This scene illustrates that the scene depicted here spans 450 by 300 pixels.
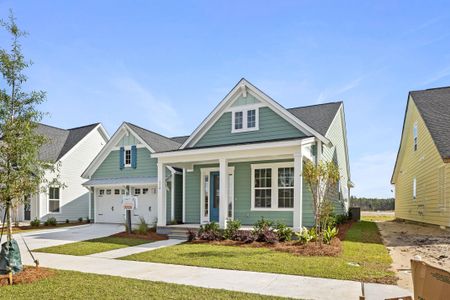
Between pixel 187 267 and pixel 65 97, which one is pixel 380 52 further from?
pixel 65 97

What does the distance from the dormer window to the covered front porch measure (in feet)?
4.94

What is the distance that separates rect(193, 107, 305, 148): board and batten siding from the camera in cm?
1407

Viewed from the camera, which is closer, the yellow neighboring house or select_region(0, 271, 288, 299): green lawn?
select_region(0, 271, 288, 299): green lawn

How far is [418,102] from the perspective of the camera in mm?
17391

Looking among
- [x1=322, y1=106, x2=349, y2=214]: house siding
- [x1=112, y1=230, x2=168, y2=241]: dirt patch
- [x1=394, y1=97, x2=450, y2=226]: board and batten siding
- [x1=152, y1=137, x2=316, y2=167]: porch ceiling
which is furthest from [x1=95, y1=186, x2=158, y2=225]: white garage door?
[x1=394, y1=97, x2=450, y2=226]: board and batten siding

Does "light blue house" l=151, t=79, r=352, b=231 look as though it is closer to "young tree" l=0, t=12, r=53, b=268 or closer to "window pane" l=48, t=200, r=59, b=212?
"young tree" l=0, t=12, r=53, b=268

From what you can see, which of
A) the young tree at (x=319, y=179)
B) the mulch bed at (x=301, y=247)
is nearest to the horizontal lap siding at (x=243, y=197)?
the mulch bed at (x=301, y=247)

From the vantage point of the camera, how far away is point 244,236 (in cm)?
1137

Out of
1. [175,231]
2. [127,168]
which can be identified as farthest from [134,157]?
[175,231]

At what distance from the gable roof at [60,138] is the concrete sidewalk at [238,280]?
52.3ft

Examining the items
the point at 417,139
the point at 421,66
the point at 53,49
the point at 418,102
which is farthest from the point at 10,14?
the point at 417,139

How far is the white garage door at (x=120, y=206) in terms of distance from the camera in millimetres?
19031

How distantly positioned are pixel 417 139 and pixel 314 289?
53.3 ft

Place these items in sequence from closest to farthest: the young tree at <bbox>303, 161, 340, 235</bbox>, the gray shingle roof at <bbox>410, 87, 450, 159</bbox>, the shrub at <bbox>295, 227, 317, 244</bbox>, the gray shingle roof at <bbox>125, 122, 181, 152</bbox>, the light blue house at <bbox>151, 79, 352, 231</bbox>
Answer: the young tree at <bbox>303, 161, 340, 235</bbox> → the shrub at <bbox>295, 227, 317, 244</bbox> → the light blue house at <bbox>151, 79, 352, 231</bbox> → the gray shingle roof at <bbox>410, 87, 450, 159</bbox> → the gray shingle roof at <bbox>125, 122, 181, 152</bbox>
